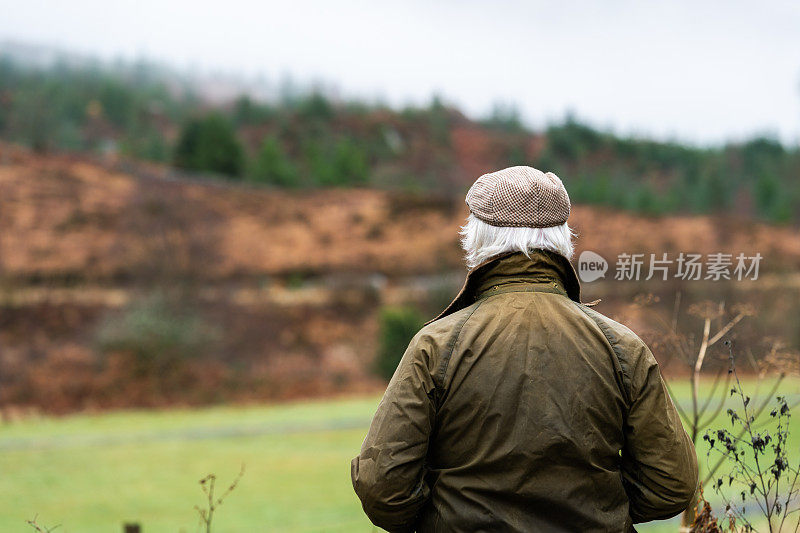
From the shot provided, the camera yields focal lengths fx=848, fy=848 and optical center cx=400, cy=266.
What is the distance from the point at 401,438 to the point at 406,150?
242ft

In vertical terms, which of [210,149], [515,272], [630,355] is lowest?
[210,149]

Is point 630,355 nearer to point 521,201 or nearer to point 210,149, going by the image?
point 521,201

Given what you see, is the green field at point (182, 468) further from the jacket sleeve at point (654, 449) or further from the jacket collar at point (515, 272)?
the jacket collar at point (515, 272)

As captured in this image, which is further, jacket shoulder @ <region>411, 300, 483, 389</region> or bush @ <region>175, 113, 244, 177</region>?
bush @ <region>175, 113, 244, 177</region>

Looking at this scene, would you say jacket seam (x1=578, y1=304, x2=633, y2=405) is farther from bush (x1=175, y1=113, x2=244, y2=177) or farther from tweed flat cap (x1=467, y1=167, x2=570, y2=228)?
bush (x1=175, y1=113, x2=244, y2=177)

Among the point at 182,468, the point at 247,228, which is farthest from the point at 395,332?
the point at 247,228

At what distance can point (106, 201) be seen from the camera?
4422cm

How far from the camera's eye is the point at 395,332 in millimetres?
25562

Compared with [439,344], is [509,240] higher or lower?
higher

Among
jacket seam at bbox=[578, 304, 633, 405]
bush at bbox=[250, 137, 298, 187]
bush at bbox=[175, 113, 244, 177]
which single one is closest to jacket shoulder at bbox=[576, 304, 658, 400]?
jacket seam at bbox=[578, 304, 633, 405]

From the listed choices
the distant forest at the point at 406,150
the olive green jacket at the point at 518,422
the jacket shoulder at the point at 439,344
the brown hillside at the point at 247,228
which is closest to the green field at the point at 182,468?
the olive green jacket at the point at 518,422

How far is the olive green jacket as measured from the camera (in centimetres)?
233

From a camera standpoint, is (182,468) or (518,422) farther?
(182,468)

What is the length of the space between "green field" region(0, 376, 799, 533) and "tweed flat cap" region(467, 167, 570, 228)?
252 inches
